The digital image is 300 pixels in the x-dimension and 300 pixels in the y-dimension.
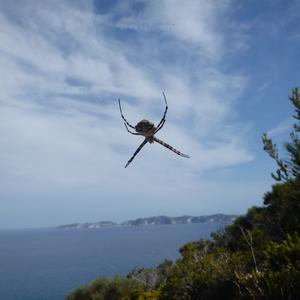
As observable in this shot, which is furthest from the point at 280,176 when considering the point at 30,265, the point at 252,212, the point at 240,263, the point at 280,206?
the point at 30,265

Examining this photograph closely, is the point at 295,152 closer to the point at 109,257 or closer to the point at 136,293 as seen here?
the point at 136,293

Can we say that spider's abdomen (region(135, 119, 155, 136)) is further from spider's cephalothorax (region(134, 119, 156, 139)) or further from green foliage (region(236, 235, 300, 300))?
green foliage (region(236, 235, 300, 300))

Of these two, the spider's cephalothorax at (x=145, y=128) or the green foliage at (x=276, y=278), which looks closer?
the spider's cephalothorax at (x=145, y=128)

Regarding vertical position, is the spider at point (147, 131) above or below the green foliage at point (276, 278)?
above

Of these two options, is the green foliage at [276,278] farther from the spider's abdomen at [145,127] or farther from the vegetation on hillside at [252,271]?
the spider's abdomen at [145,127]

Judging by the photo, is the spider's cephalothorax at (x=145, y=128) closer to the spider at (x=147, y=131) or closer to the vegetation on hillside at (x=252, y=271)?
the spider at (x=147, y=131)

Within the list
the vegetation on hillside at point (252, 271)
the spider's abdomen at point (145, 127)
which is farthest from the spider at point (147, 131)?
the vegetation on hillside at point (252, 271)

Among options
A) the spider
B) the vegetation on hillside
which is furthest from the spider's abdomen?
the vegetation on hillside

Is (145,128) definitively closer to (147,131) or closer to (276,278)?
(147,131)
